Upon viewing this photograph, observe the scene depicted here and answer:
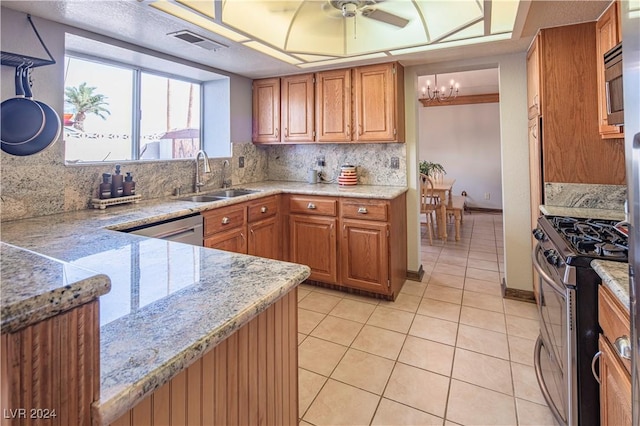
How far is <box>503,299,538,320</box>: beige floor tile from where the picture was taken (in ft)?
8.96

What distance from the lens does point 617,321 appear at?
106cm

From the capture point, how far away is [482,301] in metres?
3.01

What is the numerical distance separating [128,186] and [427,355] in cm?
253

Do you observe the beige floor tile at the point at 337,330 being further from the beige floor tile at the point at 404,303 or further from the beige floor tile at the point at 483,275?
the beige floor tile at the point at 483,275

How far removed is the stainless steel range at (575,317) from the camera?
1321 millimetres

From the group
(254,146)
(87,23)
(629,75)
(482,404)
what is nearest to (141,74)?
(87,23)

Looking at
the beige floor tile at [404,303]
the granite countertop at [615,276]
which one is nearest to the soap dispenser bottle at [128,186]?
the beige floor tile at [404,303]

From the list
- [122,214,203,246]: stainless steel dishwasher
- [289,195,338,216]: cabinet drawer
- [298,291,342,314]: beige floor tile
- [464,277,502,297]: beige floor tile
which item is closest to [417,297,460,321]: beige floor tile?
[464,277,502,297]: beige floor tile

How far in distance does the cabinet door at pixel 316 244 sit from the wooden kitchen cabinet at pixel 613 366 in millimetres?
2200

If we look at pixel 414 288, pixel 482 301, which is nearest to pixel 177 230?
pixel 414 288

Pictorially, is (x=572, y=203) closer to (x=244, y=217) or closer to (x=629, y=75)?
(x=629, y=75)

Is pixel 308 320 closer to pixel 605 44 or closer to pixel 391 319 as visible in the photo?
pixel 391 319

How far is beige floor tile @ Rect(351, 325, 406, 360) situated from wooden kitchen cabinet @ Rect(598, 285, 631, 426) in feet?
3.87

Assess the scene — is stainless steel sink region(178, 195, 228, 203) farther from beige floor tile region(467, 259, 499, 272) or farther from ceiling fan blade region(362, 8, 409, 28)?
beige floor tile region(467, 259, 499, 272)
